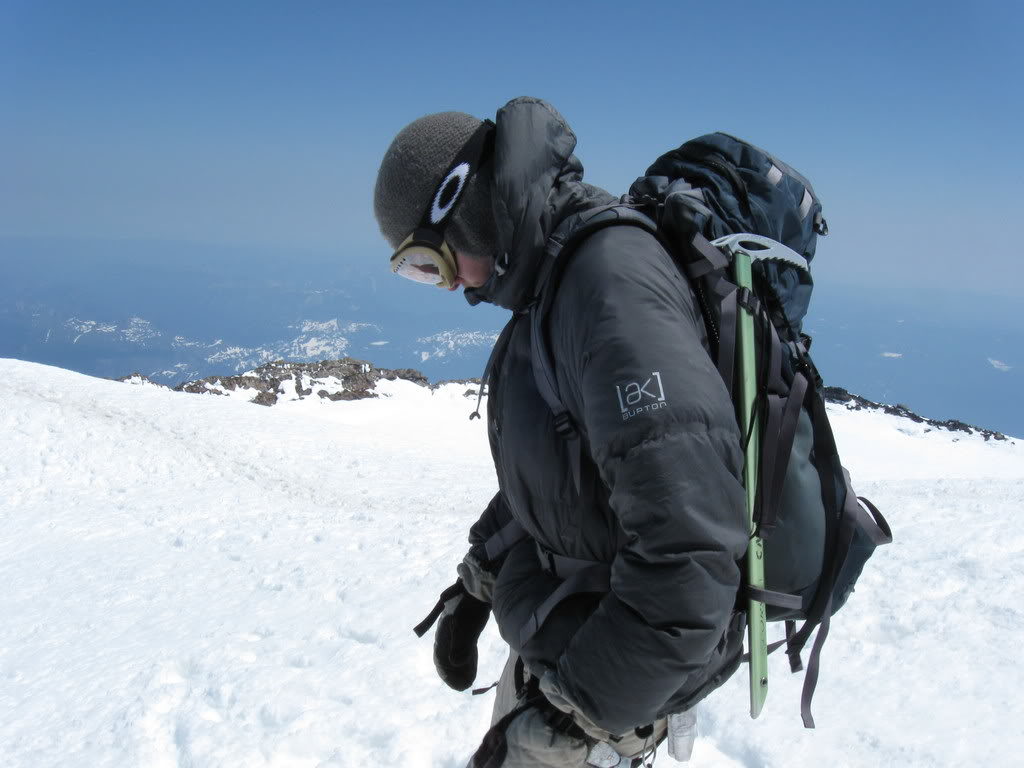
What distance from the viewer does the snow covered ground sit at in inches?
155

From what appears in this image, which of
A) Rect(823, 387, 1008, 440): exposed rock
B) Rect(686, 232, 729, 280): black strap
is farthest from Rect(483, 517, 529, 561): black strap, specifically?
Rect(823, 387, 1008, 440): exposed rock

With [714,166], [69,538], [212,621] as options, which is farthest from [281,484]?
[714,166]

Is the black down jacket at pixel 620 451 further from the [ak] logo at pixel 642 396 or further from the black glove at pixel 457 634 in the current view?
the black glove at pixel 457 634

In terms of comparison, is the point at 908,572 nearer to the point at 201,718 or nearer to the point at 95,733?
the point at 201,718

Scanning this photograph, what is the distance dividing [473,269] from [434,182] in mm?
327

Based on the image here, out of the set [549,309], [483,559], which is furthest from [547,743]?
[549,309]

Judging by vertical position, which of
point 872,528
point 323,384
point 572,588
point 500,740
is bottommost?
point 323,384

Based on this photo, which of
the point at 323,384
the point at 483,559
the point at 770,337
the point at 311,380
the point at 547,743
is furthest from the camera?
the point at 311,380

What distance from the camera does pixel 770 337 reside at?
1.98m

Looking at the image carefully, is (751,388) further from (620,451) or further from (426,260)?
(426,260)

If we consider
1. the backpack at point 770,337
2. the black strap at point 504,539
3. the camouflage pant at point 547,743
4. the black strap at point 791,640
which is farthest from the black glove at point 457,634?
the backpack at point 770,337

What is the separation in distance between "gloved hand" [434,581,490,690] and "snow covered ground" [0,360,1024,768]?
41.7 inches

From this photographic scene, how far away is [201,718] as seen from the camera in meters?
4.29

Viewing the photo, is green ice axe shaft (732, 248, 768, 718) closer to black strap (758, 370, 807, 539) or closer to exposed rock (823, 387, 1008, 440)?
black strap (758, 370, 807, 539)
